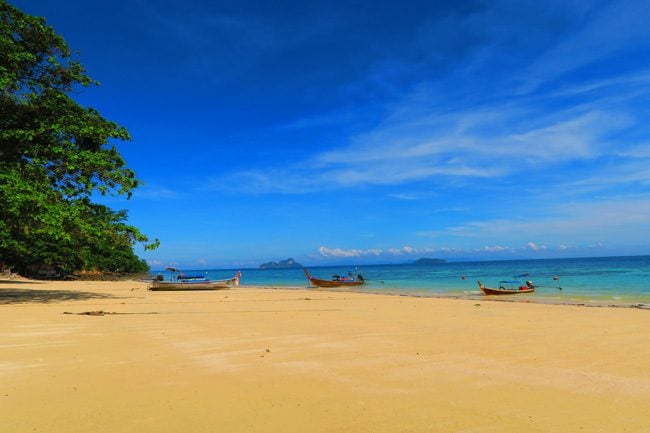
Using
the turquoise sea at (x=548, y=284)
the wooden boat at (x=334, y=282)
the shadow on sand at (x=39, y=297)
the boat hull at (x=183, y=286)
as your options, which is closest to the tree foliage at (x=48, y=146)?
the shadow on sand at (x=39, y=297)

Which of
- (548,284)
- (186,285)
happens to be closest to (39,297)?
(186,285)

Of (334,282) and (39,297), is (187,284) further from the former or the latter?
(334,282)

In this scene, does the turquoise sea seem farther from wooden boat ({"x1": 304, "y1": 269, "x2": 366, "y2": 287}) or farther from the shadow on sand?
the shadow on sand

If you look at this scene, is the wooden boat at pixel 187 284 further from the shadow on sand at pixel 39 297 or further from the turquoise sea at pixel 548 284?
the shadow on sand at pixel 39 297

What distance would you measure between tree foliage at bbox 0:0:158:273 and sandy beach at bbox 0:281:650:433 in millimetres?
5979

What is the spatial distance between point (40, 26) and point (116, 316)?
39.0 ft

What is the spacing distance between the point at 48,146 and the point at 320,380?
15.0 metres

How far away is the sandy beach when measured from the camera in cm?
399

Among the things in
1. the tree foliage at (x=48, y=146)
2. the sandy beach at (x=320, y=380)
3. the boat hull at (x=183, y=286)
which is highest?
the tree foliage at (x=48, y=146)

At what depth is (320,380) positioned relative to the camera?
5.33 m

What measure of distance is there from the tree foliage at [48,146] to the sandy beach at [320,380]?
5979 mm

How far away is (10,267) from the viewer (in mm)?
49531


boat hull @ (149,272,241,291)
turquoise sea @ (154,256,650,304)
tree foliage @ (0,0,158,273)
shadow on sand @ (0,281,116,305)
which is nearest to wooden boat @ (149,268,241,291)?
boat hull @ (149,272,241,291)

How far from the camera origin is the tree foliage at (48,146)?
46.4 feet
